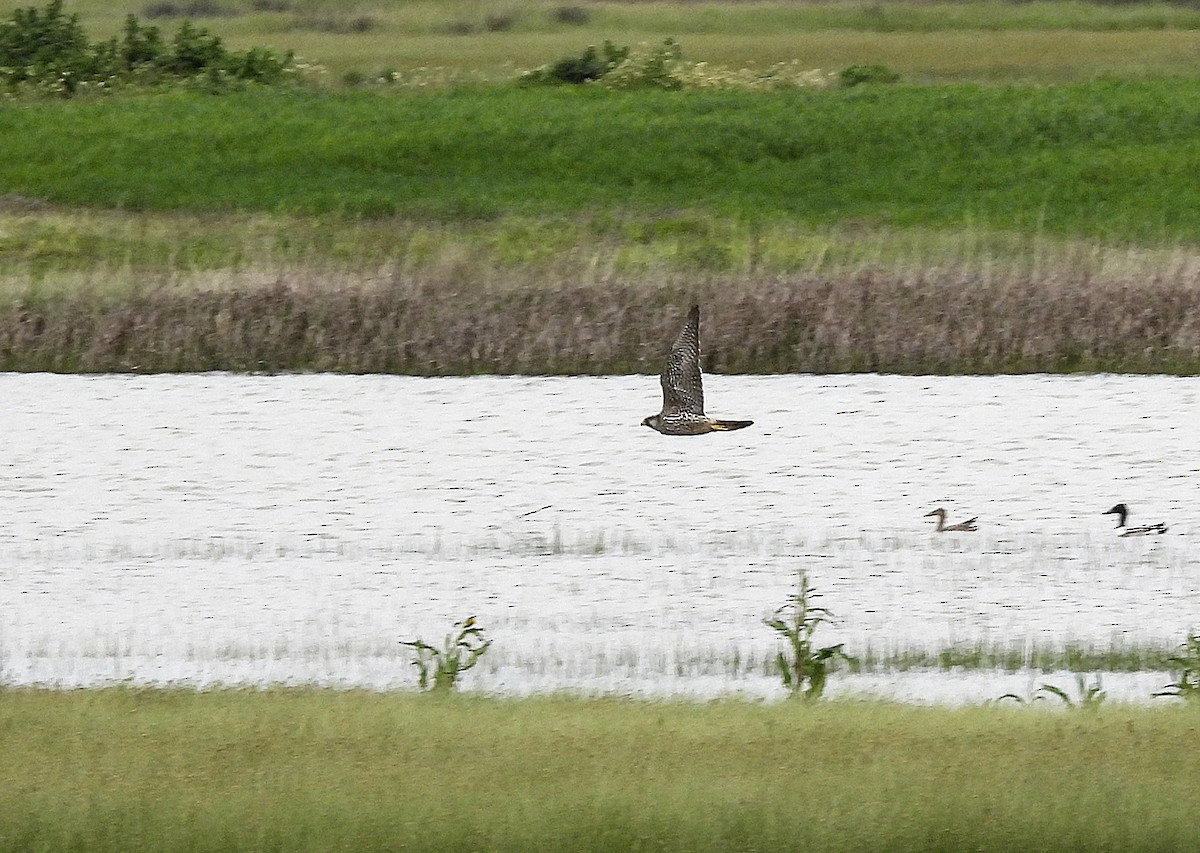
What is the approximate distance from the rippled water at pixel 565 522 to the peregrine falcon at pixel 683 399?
11.9 inches

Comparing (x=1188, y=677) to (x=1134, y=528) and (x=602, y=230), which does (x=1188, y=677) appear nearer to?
(x=1134, y=528)

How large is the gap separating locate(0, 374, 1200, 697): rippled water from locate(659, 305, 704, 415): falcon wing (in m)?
0.45

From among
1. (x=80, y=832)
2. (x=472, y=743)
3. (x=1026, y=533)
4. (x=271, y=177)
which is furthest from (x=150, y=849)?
(x=271, y=177)

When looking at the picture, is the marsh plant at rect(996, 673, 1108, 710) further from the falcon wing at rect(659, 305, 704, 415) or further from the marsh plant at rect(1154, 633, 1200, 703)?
the falcon wing at rect(659, 305, 704, 415)

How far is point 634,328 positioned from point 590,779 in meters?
11.7

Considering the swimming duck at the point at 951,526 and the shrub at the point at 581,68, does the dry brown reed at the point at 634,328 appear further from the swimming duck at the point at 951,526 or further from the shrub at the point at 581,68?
the shrub at the point at 581,68

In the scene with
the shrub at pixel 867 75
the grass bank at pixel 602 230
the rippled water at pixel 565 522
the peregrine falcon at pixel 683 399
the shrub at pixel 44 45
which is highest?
the shrub at pixel 44 45

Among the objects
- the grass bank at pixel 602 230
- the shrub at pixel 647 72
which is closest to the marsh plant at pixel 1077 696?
the grass bank at pixel 602 230

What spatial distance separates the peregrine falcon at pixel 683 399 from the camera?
11828mm

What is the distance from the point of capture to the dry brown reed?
1608 cm

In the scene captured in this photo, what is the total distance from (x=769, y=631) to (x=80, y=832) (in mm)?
4629

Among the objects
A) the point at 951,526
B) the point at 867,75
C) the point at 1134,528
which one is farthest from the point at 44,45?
the point at 1134,528

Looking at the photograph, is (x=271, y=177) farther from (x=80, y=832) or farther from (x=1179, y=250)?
(x=80, y=832)

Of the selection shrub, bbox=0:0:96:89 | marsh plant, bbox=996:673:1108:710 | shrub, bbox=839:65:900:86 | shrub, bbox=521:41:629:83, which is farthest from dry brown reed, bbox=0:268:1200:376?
shrub, bbox=521:41:629:83
